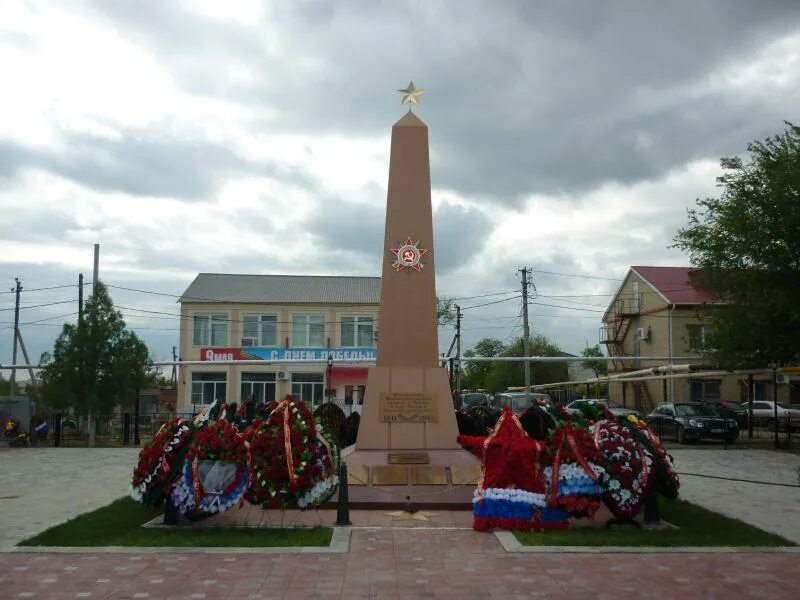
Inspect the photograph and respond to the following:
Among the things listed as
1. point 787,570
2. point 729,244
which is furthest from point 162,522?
point 729,244

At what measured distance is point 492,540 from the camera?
861 centimetres

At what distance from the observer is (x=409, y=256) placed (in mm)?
13680

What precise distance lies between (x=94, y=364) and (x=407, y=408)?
13909 millimetres

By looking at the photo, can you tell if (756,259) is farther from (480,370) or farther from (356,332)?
(480,370)

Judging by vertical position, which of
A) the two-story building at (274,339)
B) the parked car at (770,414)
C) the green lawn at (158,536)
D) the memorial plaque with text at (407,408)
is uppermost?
the two-story building at (274,339)

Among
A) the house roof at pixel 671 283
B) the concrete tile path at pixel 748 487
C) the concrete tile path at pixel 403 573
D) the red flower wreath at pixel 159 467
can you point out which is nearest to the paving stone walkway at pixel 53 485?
the concrete tile path at pixel 403 573

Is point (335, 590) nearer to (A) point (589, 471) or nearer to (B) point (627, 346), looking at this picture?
(A) point (589, 471)

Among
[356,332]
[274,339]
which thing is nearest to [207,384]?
[274,339]

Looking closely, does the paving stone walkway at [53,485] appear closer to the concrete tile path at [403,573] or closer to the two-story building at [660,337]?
the concrete tile path at [403,573]

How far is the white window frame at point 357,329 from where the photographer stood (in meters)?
40.8

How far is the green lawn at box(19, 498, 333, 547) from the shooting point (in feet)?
27.5

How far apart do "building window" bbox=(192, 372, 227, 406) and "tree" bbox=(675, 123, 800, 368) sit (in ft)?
80.3

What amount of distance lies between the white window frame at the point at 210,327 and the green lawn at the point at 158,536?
1228 inches

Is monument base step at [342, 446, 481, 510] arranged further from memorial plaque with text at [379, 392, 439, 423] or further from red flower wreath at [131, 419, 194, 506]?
red flower wreath at [131, 419, 194, 506]
